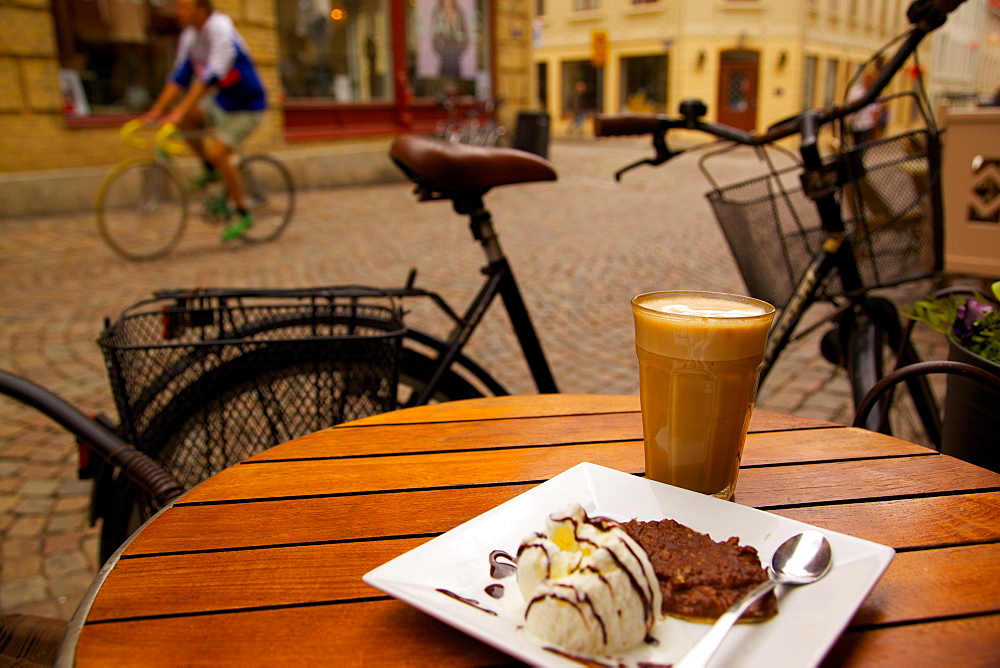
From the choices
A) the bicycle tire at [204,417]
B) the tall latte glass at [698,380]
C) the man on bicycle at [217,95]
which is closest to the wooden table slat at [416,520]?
the tall latte glass at [698,380]

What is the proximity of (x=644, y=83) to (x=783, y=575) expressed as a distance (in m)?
29.3

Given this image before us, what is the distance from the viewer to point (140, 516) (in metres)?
1.61

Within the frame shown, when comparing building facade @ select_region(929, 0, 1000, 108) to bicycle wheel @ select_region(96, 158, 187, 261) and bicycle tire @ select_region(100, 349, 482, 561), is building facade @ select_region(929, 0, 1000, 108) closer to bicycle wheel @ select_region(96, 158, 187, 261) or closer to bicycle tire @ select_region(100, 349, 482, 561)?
bicycle wheel @ select_region(96, 158, 187, 261)

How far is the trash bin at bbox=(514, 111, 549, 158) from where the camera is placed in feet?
37.7

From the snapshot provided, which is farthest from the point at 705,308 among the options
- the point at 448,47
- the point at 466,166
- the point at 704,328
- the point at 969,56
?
the point at 969,56

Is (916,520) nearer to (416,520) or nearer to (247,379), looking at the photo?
(416,520)

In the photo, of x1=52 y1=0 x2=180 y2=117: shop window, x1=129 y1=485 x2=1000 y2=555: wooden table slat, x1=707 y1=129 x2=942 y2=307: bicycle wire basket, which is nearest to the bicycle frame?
x1=707 y1=129 x2=942 y2=307: bicycle wire basket

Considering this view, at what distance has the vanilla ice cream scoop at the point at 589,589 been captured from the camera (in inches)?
25.4

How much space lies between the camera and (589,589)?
647 mm

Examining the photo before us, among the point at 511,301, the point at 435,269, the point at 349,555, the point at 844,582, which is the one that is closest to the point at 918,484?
the point at 844,582

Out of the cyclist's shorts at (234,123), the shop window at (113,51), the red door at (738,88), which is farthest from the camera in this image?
the red door at (738,88)

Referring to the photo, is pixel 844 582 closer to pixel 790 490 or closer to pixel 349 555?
pixel 790 490

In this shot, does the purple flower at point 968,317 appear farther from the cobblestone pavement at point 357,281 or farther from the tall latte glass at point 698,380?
the cobblestone pavement at point 357,281

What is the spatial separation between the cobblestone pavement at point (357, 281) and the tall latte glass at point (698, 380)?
189 centimetres
